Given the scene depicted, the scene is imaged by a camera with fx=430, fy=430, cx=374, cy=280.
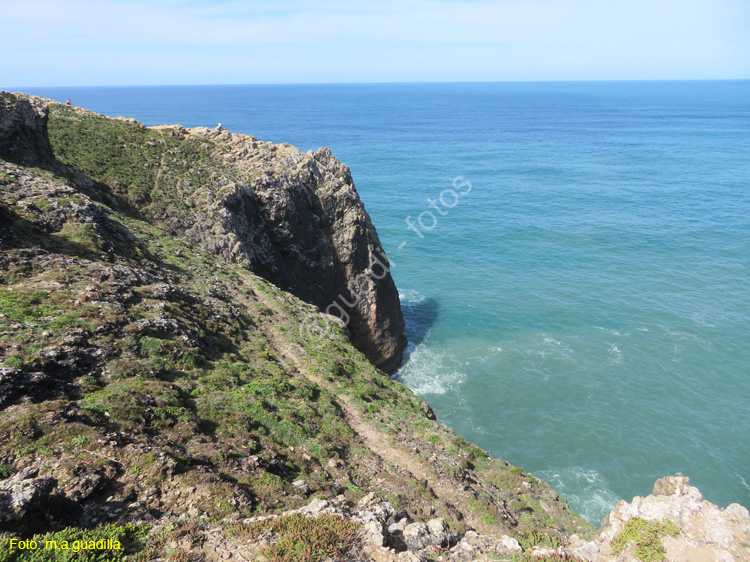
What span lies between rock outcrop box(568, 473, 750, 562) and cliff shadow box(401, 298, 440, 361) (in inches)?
1572

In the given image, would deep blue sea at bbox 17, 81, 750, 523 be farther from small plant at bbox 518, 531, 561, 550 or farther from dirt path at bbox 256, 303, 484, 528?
dirt path at bbox 256, 303, 484, 528

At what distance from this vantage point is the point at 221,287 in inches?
1446

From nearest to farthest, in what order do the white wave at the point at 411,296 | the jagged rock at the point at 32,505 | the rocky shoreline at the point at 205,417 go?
the jagged rock at the point at 32,505
the rocky shoreline at the point at 205,417
the white wave at the point at 411,296

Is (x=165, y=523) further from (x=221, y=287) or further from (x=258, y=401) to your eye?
(x=221, y=287)

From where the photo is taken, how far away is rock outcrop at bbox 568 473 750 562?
1459cm

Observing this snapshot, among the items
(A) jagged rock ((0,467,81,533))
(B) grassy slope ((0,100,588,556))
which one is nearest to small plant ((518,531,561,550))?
(B) grassy slope ((0,100,588,556))

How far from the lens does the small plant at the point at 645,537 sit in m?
14.9

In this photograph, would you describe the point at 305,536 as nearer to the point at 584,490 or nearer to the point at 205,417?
the point at 205,417

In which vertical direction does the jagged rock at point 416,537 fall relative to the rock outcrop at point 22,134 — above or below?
below

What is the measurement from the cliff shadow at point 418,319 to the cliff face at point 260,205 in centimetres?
239

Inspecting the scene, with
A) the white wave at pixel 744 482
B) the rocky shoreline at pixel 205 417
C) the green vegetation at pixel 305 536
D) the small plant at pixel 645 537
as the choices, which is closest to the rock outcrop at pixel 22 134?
the rocky shoreline at pixel 205 417

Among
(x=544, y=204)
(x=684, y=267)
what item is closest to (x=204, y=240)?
(x=684, y=267)

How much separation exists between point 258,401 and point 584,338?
46.6m

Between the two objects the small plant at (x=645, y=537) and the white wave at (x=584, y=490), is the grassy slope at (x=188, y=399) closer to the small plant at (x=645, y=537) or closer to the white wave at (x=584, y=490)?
the small plant at (x=645, y=537)
